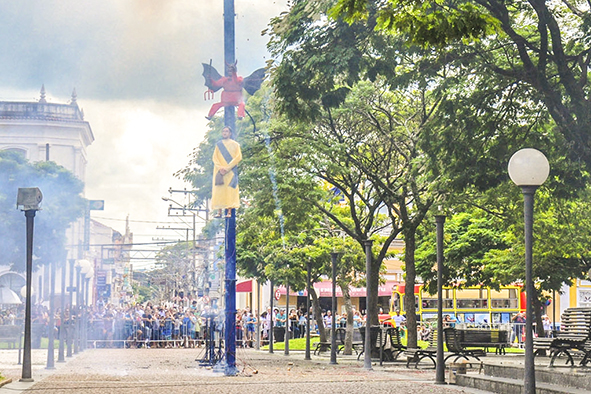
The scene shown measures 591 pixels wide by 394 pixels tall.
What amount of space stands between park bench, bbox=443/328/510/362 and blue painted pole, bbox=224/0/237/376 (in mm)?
5054

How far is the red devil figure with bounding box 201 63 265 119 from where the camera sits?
19.8m

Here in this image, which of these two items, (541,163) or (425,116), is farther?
(425,116)

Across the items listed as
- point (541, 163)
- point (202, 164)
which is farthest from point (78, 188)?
point (541, 163)

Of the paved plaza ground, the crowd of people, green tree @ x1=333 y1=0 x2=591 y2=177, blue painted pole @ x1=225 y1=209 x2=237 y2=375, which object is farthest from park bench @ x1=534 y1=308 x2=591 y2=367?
the crowd of people

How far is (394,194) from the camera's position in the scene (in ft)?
91.0

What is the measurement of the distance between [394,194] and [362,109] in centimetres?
262

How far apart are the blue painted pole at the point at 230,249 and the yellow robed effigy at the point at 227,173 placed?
0.37 m

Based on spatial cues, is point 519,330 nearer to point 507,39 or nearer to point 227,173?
point 507,39

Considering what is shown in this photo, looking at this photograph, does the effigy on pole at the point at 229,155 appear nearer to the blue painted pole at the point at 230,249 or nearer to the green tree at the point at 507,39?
the blue painted pole at the point at 230,249

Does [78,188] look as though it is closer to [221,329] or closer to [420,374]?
[221,329]

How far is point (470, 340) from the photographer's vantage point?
24.1m

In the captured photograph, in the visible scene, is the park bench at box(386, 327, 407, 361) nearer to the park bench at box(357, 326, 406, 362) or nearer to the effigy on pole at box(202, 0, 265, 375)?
the park bench at box(357, 326, 406, 362)

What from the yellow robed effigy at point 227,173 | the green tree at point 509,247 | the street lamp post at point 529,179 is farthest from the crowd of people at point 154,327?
the street lamp post at point 529,179

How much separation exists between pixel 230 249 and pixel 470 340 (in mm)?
7336
